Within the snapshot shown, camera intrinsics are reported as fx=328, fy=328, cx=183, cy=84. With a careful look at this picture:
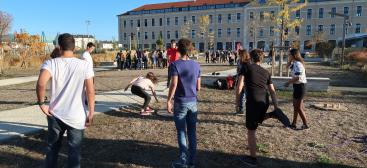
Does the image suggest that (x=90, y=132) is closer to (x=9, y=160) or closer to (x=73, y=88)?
(x=9, y=160)

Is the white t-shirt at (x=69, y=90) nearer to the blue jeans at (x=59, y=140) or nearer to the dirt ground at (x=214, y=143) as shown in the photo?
the blue jeans at (x=59, y=140)

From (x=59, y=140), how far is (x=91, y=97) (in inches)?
26.3

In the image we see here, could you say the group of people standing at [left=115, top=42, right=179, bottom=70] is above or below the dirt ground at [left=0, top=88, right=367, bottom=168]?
above

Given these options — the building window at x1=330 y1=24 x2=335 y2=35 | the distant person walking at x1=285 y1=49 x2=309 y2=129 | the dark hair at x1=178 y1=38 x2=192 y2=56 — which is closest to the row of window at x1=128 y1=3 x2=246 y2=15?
the building window at x1=330 y1=24 x2=335 y2=35

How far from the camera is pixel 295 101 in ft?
21.2

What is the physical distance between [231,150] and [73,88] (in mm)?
2884

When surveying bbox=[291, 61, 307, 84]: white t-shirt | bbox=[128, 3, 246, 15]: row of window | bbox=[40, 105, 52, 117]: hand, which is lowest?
bbox=[40, 105, 52, 117]: hand

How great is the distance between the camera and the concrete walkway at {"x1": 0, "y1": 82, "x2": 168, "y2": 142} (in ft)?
20.8

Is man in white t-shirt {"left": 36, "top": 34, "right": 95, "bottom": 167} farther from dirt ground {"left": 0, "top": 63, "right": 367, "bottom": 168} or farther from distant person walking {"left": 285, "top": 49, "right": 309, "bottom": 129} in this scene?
distant person walking {"left": 285, "top": 49, "right": 309, "bottom": 129}

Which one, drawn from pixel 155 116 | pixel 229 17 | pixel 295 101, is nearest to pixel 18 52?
pixel 155 116

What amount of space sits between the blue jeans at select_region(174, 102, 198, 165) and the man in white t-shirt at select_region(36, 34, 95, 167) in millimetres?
1169

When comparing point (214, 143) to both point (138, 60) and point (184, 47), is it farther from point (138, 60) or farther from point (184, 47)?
point (138, 60)

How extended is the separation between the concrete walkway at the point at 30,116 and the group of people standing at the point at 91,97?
8.59 ft

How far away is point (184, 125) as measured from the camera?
4.42 m
